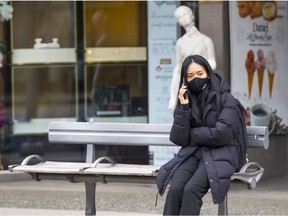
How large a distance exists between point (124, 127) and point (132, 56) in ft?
13.6

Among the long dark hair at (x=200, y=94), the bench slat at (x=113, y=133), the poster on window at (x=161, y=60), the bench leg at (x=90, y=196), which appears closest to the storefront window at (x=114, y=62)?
the poster on window at (x=161, y=60)

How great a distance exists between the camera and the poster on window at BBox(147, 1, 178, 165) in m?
10.5

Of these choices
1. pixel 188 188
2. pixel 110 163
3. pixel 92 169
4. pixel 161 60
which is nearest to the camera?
pixel 188 188

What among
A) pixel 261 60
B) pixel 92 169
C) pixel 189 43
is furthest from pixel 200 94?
pixel 261 60

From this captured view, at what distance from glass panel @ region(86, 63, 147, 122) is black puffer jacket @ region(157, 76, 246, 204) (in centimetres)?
→ 483

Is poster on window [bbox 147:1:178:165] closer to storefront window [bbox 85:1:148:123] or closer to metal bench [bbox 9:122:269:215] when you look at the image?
storefront window [bbox 85:1:148:123]

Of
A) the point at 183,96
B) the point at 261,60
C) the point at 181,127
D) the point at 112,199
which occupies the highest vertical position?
the point at 261,60

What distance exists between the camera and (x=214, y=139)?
19.1ft

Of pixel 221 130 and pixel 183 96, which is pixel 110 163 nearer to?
pixel 183 96

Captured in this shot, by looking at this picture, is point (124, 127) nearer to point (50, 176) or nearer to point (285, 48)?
point (50, 176)

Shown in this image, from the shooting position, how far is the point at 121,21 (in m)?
11.1

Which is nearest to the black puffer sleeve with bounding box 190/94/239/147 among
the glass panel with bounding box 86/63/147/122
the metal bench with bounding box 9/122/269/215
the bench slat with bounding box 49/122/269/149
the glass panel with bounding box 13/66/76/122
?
the metal bench with bounding box 9/122/269/215

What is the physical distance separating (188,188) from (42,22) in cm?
604

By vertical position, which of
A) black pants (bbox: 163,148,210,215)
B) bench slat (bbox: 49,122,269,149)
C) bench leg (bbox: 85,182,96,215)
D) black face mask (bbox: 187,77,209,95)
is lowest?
bench leg (bbox: 85,182,96,215)
